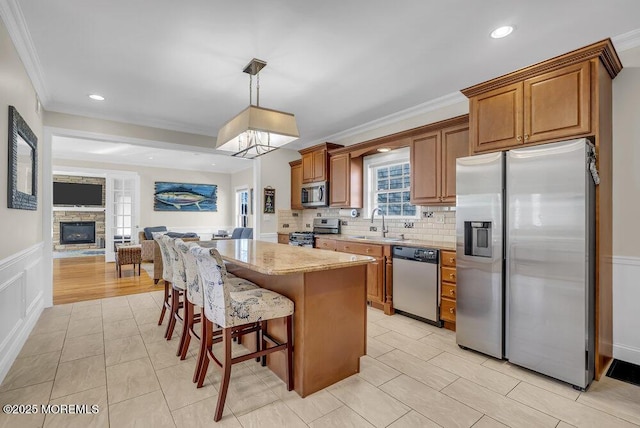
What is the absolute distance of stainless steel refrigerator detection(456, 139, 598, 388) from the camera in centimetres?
211

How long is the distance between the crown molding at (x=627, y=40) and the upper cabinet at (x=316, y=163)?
337 cm

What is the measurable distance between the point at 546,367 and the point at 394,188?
2708 millimetres

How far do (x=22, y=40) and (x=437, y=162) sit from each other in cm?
395

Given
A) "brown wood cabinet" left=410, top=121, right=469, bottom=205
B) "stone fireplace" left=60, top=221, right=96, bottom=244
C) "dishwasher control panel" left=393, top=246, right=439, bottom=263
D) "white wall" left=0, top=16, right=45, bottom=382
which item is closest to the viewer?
"white wall" left=0, top=16, right=45, bottom=382

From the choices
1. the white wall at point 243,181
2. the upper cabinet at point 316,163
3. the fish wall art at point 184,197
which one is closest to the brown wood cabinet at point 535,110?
the upper cabinet at point 316,163

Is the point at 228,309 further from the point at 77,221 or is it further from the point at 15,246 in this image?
the point at 77,221

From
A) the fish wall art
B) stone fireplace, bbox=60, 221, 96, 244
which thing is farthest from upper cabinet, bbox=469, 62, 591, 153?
stone fireplace, bbox=60, 221, 96, 244

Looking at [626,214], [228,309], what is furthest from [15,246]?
[626,214]

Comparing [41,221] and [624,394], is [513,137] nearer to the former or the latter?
[624,394]

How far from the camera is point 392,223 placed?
4.40 m

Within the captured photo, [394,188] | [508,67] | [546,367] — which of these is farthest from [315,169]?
[546,367]

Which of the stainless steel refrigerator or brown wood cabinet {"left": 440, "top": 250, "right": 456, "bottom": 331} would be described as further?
brown wood cabinet {"left": 440, "top": 250, "right": 456, "bottom": 331}

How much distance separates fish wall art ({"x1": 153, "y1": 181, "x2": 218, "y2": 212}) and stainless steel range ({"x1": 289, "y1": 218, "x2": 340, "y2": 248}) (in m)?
5.36

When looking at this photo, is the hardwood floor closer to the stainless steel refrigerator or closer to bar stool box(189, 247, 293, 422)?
bar stool box(189, 247, 293, 422)
